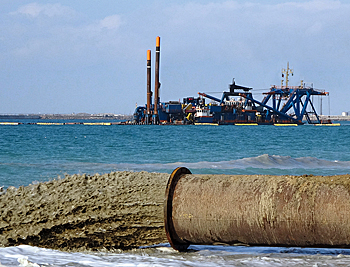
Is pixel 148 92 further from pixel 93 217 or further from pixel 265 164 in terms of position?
pixel 93 217

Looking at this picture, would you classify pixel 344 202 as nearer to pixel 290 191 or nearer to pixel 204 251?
pixel 290 191

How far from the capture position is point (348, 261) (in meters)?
3.34

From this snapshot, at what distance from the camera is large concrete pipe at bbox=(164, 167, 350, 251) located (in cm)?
321

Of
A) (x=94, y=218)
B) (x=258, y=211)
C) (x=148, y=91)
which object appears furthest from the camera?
(x=148, y=91)

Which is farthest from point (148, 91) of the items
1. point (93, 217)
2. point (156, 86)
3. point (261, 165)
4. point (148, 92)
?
point (93, 217)

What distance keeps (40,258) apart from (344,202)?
226cm

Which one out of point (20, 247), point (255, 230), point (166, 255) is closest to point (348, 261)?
point (255, 230)

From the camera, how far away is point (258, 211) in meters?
3.31

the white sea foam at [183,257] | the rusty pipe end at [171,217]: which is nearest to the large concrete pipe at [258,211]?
the rusty pipe end at [171,217]

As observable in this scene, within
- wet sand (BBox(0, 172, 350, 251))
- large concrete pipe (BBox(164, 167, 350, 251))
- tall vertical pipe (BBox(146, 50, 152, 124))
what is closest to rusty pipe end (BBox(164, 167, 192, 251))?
large concrete pipe (BBox(164, 167, 350, 251))

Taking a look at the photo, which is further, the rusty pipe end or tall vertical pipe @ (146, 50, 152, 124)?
tall vertical pipe @ (146, 50, 152, 124)

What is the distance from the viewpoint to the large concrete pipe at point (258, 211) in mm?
3209

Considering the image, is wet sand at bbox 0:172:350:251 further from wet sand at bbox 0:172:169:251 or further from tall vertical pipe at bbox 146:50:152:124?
tall vertical pipe at bbox 146:50:152:124

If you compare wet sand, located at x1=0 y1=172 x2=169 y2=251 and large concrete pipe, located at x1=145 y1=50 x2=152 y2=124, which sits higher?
large concrete pipe, located at x1=145 y1=50 x2=152 y2=124
